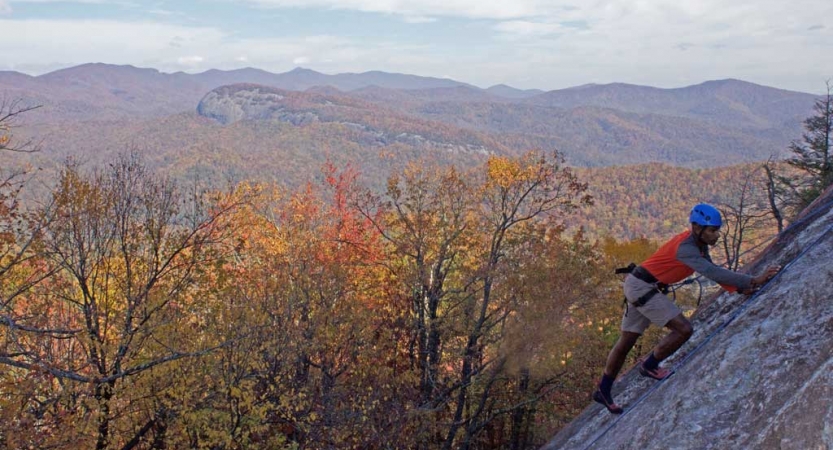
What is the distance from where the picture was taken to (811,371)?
4941 millimetres

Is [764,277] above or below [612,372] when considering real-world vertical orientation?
above

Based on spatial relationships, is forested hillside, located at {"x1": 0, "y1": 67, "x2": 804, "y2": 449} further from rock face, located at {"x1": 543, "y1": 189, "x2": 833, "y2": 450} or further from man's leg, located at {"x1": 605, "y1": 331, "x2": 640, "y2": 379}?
rock face, located at {"x1": 543, "y1": 189, "x2": 833, "y2": 450}

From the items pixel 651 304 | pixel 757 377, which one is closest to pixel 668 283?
pixel 651 304

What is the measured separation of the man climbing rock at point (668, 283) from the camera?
613 cm

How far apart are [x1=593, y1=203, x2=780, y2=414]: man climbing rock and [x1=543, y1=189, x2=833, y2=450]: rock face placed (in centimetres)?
29

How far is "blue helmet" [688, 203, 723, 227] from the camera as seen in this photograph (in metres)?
6.10

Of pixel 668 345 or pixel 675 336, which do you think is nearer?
pixel 675 336

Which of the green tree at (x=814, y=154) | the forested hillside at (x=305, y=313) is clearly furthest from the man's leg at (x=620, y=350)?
the green tree at (x=814, y=154)

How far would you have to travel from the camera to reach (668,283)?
6.57m

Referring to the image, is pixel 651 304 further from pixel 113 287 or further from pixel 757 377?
pixel 113 287

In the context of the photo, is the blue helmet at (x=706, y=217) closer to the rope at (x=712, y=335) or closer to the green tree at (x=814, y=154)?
the rope at (x=712, y=335)

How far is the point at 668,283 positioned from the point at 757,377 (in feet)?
4.65

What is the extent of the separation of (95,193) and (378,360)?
1028cm

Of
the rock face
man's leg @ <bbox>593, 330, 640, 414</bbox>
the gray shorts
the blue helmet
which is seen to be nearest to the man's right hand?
the rock face
